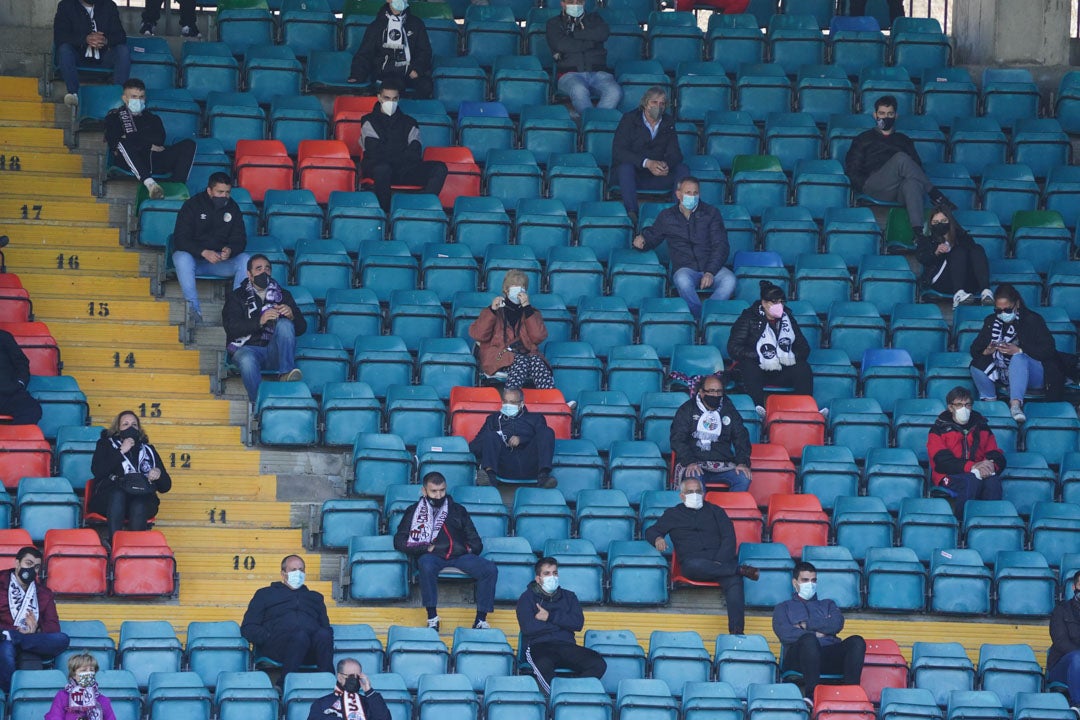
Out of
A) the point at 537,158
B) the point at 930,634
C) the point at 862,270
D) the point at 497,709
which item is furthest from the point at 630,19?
the point at 497,709

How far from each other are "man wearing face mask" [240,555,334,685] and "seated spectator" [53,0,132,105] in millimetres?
6556

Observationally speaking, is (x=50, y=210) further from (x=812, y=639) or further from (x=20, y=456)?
(x=812, y=639)

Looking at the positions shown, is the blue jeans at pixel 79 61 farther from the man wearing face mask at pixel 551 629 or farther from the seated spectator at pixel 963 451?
the seated spectator at pixel 963 451

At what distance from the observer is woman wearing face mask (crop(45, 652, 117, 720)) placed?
45.2 ft

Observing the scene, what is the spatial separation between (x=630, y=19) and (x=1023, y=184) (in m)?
4.10

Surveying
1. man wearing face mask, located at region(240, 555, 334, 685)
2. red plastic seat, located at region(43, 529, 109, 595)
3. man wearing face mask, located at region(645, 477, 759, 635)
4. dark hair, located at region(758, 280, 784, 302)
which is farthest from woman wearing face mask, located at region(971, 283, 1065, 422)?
red plastic seat, located at region(43, 529, 109, 595)

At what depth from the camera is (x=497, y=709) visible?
14602mm

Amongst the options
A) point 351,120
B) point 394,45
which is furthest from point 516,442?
point 394,45

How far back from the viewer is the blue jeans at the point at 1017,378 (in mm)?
18688

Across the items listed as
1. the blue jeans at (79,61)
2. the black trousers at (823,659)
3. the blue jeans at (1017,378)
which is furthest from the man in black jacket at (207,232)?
the blue jeans at (1017,378)

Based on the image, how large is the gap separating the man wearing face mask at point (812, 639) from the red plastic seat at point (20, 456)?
552cm

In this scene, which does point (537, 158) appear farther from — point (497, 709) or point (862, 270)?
point (497, 709)

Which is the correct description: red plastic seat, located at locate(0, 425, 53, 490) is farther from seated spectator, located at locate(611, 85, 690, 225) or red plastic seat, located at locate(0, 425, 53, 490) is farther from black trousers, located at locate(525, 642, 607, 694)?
seated spectator, located at locate(611, 85, 690, 225)

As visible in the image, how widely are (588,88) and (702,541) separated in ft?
20.2
